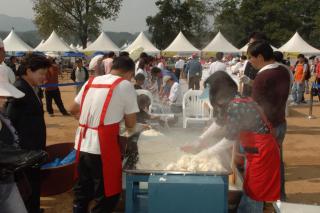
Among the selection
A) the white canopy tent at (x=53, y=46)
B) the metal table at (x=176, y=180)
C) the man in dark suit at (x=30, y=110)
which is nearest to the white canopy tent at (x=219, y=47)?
the white canopy tent at (x=53, y=46)

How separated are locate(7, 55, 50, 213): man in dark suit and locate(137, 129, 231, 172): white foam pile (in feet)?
3.16

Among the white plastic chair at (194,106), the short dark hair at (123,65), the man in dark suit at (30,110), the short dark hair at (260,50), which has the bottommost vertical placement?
the white plastic chair at (194,106)

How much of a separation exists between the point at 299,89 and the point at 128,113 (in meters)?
11.3

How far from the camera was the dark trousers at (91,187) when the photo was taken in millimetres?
3203

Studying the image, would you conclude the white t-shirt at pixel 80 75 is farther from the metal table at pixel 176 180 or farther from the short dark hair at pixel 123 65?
the metal table at pixel 176 180

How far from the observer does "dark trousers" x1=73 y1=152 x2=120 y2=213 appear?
320 centimetres

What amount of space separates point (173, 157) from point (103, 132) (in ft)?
2.43

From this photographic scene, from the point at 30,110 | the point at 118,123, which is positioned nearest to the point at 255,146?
the point at 118,123

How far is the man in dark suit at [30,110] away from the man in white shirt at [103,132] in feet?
1.59

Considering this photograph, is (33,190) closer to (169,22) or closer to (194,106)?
(194,106)

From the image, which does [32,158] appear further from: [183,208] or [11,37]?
A: [11,37]

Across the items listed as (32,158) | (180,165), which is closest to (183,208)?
(180,165)

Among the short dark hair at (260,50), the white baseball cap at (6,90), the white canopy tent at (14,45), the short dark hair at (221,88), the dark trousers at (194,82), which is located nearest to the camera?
the white baseball cap at (6,90)

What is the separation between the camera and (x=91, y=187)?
333 centimetres
